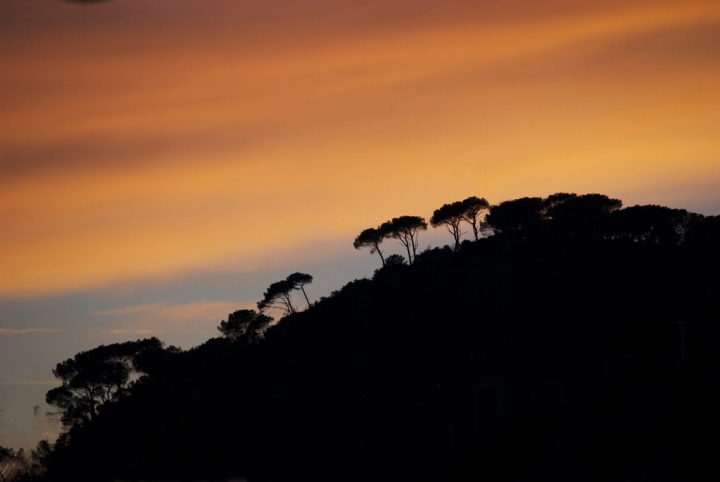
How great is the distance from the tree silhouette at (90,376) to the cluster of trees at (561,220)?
44873 millimetres

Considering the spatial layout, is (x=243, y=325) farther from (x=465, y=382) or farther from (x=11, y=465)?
(x=465, y=382)

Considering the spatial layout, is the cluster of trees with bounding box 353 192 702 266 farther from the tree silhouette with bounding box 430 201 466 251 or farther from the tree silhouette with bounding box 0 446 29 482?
the tree silhouette with bounding box 0 446 29 482

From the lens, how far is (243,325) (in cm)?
11169

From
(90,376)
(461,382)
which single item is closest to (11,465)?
(90,376)

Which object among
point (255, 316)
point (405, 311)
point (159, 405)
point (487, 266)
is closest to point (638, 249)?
point (487, 266)

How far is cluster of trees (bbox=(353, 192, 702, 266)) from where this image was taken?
4178 inches

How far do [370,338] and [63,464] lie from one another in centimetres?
3477

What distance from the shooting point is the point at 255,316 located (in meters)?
114

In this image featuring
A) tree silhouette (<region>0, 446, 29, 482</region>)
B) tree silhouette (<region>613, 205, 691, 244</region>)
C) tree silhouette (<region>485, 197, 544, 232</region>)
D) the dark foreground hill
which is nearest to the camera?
the dark foreground hill

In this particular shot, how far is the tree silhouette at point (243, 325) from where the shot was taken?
10900cm

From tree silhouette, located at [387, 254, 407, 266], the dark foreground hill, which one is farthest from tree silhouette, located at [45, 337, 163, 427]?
tree silhouette, located at [387, 254, 407, 266]

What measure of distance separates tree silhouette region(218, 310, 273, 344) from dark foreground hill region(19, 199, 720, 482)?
391cm

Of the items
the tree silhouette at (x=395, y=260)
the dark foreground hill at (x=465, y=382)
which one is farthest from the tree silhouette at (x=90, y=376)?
the tree silhouette at (x=395, y=260)

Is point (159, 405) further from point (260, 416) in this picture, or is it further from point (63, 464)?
point (260, 416)
